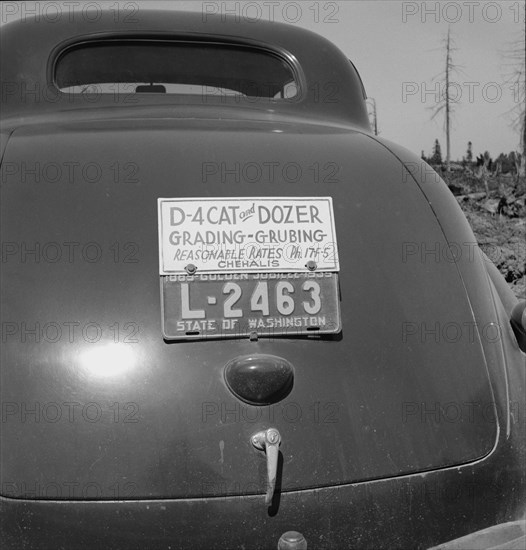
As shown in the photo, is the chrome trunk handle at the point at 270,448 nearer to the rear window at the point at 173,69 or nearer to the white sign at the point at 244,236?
the white sign at the point at 244,236

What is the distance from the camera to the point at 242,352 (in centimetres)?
200

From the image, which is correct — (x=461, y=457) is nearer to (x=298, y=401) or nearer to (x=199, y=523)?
(x=298, y=401)

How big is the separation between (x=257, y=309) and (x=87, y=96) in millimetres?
1376

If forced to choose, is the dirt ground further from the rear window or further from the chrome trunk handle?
the chrome trunk handle

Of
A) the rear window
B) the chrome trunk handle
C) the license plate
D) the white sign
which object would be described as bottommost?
the chrome trunk handle

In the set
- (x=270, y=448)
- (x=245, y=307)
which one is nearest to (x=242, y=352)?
(x=245, y=307)

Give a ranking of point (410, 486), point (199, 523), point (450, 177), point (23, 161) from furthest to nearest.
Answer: point (450, 177)
point (23, 161)
point (410, 486)
point (199, 523)

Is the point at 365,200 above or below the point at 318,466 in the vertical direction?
above

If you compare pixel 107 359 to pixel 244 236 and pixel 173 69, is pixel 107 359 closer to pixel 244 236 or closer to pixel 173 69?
pixel 244 236

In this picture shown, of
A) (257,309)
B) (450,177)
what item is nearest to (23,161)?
(257,309)

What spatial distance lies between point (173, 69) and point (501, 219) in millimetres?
9053

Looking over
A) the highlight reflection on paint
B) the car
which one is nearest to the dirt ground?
the car

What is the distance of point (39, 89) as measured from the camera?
9.64 ft

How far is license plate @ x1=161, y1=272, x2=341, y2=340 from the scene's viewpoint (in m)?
2.01
